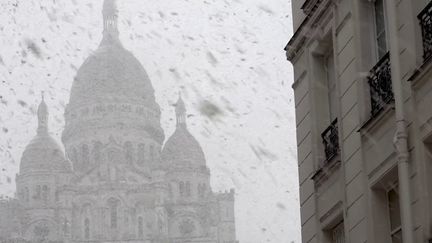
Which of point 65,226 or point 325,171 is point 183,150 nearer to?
point 65,226

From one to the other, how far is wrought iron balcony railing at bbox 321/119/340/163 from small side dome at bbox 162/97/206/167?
88.7 m

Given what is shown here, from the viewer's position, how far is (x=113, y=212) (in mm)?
102625

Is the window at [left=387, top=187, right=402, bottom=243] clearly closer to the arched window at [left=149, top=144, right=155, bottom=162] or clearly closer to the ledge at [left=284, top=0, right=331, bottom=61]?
the ledge at [left=284, top=0, right=331, bottom=61]

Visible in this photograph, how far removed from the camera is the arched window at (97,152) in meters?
104

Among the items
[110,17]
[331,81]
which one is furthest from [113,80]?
[331,81]

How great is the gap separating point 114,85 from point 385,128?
99.9m

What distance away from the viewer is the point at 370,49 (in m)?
10.7

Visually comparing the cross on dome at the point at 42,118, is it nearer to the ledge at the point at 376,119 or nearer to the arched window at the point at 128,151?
the arched window at the point at 128,151

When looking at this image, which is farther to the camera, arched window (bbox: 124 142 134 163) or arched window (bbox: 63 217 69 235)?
arched window (bbox: 124 142 134 163)

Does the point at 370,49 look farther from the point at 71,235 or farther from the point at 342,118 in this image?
the point at 71,235

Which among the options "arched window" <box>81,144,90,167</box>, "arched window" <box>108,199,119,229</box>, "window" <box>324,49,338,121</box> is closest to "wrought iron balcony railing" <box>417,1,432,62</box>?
"window" <box>324,49,338,121</box>

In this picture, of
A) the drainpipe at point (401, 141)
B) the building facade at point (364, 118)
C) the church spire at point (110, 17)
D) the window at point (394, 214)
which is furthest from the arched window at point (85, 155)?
the drainpipe at point (401, 141)

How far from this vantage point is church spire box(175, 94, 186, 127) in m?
106

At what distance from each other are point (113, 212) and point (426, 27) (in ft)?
308
